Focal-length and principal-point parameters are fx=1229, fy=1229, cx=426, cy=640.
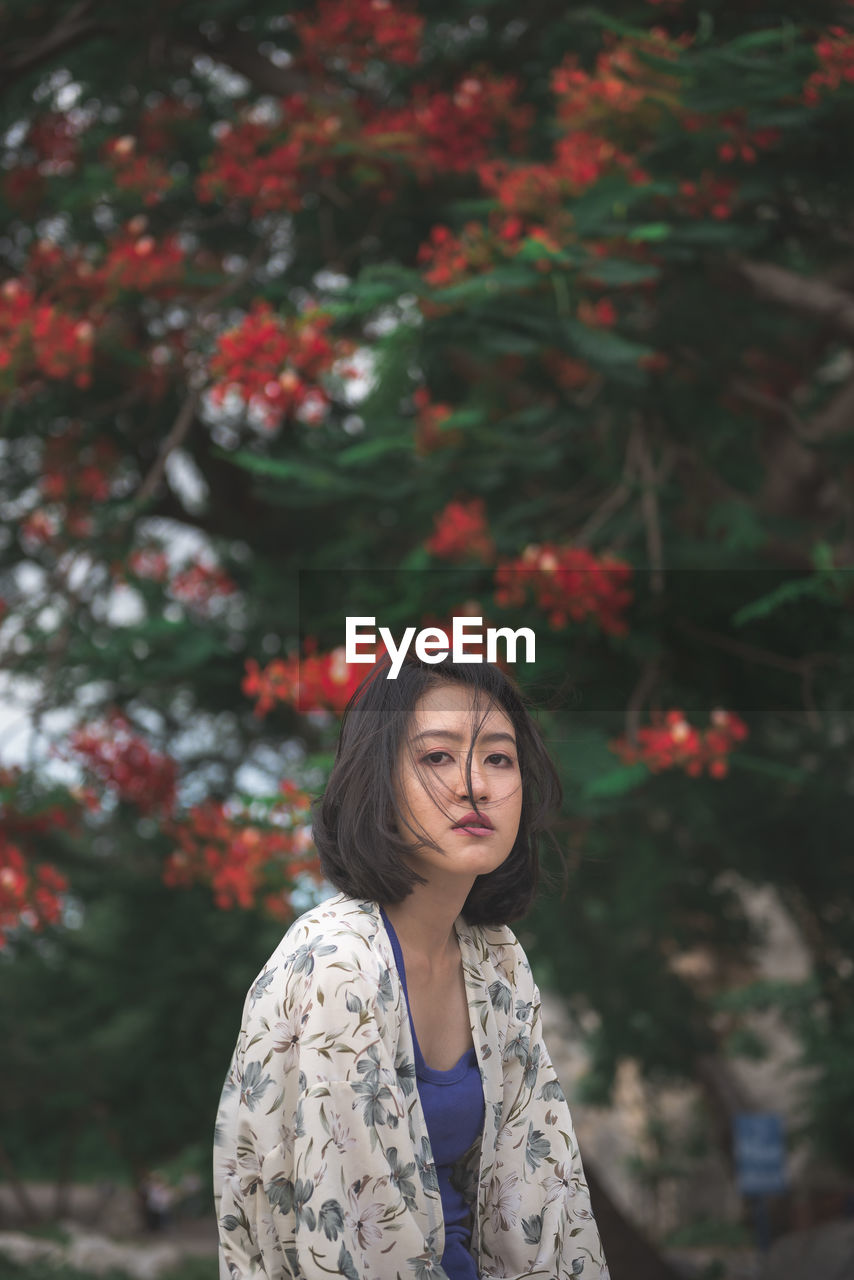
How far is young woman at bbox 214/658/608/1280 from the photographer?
145 centimetres

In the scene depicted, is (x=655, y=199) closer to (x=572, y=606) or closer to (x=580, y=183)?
(x=580, y=183)

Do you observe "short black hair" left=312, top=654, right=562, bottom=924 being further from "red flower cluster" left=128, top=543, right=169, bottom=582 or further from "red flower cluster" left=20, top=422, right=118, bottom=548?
"red flower cluster" left=128, top=543, right=169, bottom=582

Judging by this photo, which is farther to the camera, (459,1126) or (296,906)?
(296,906)

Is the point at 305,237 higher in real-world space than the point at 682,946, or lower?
higher

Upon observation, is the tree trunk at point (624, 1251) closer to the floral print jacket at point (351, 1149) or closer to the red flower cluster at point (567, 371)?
the red flower cluster at point (567, 371)

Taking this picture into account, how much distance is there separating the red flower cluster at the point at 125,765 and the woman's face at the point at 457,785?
295 cm

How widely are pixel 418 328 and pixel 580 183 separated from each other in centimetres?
61

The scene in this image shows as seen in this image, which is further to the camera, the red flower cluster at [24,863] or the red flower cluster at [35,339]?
the red flower cluster at [35,339]

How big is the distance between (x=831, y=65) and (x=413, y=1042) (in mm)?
2606

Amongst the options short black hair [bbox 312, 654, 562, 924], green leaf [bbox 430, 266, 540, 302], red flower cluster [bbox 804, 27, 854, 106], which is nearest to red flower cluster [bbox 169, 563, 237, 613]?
green leaf [bbox 430, 266, 540, 302]

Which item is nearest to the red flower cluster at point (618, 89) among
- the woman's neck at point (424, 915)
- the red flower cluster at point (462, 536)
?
the red flower cluster at point (462, 536)

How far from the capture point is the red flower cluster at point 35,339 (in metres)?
3.82

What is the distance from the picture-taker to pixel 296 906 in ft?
11.3

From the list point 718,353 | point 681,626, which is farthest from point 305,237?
point 681,626
